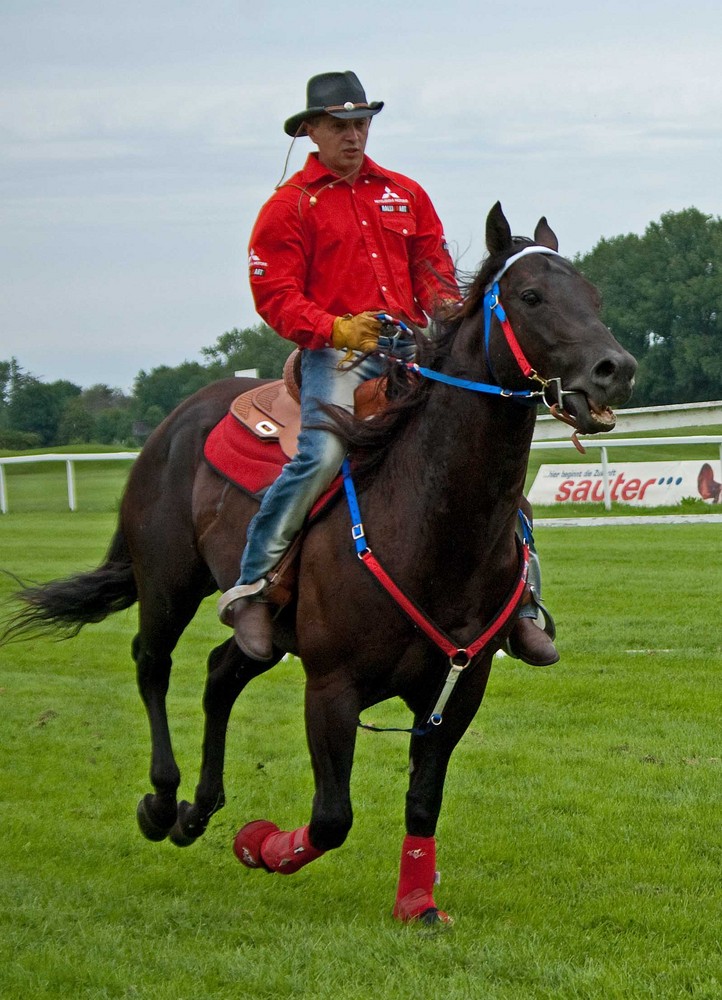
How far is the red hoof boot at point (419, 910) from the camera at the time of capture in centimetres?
462

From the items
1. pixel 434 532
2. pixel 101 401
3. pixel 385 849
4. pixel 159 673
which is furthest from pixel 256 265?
pixel 101 401

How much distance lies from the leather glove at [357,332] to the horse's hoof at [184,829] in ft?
7.32

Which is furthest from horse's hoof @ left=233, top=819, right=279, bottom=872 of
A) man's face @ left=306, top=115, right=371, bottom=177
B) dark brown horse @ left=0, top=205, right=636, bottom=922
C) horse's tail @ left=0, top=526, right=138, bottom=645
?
→ man's face @ left=306, top=115, right=371, bottom=177

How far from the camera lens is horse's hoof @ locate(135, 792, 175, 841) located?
223 inches

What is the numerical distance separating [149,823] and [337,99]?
10.3 ft

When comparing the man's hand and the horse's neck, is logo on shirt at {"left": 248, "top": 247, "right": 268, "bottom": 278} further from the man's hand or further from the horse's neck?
the horse's neck

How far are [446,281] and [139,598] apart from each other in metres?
2.49

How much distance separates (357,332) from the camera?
15.3ft

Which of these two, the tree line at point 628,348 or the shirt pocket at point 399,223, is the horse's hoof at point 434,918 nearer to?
the shirt pocket at point 399,223

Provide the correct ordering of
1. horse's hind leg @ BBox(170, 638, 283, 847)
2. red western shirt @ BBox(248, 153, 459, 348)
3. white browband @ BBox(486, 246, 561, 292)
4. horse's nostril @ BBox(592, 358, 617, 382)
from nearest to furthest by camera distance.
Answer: horse's nostril @ BBox(592, 358, 617, 382), white browband @ BBox(486, 246, 561, 292), red western shirt @ BBox(248, 153, 459, 348), horse's hind leg @ BBox(170, 638, 283, 847)

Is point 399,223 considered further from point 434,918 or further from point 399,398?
point 434,918

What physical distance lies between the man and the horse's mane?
0.23 ft

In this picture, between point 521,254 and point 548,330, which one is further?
point 521,254

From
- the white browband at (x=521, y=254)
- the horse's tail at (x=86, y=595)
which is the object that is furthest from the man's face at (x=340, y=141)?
the horse's tail at (x=86, y=595)
